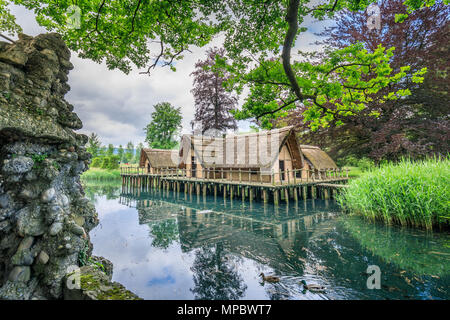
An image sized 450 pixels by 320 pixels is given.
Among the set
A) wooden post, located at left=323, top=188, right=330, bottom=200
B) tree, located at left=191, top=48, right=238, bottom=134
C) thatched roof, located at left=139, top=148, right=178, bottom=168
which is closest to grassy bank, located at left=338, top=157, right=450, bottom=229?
wooden post, located at left=323, top=188, right=330, bottom=200

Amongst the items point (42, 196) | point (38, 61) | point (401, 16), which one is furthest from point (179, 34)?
point (401, 16)

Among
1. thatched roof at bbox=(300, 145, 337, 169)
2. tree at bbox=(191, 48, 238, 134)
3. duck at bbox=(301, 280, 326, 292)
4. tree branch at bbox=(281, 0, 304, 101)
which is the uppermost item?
tree at bbox=(191, 48, 238, 134)

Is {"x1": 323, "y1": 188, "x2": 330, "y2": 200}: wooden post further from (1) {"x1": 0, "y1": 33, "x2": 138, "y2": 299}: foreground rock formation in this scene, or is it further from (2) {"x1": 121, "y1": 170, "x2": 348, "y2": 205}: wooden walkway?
(1) {"x1": 0, "y1": 33, "x2": 138, "y2": 299}: foreground rock formation

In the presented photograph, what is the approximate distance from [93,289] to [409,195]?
387 inches

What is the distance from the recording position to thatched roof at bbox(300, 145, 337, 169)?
2142 cm

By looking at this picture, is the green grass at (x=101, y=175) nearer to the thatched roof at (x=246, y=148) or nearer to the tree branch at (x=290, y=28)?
the thatched roof at (x=246, y=148)

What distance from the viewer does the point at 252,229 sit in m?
9.15

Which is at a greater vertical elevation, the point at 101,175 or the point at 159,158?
the point at 159,158

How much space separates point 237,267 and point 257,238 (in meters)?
2.53

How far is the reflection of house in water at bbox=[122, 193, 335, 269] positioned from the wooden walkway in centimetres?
195

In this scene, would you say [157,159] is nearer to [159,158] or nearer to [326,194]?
[159,158]

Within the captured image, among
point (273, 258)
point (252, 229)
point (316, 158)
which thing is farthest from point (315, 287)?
point (316, 158)
